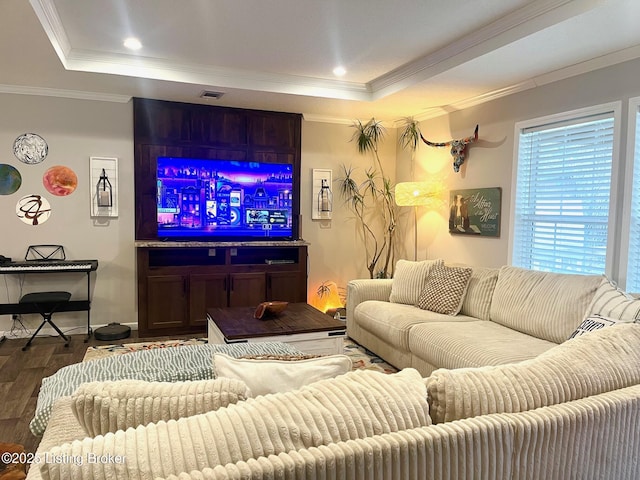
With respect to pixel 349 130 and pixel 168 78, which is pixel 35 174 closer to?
pixel 168 78

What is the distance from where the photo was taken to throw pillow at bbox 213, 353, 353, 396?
4.09 feet

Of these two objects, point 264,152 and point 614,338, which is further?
point 264,152

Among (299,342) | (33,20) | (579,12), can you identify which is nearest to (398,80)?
(579,12)

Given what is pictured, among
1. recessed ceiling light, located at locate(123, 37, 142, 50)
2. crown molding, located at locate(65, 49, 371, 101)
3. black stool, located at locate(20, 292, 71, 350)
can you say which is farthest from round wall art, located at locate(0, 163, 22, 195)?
recessed ceiling light, located at locate(123, 37, 142, 50)

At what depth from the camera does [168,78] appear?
13.5ft

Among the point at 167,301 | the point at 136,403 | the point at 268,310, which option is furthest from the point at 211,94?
the point at 136,403

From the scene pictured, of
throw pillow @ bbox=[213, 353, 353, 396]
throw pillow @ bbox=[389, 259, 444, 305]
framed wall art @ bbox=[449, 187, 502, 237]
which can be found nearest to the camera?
throw pillow @ bbox=[213, 353, 353, 396]

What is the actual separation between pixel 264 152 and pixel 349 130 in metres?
1.16

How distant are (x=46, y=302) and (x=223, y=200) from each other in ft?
6.44

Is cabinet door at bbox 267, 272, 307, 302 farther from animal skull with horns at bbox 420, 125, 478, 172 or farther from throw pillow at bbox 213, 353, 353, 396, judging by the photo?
throw pillow at bbox 213, 353, 353, 396

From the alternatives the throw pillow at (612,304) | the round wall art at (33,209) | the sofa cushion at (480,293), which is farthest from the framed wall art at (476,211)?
the round wall art at (33,209)

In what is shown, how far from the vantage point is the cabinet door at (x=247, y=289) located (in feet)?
16.3

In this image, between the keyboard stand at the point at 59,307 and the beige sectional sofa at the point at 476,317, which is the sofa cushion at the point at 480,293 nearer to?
the beige sectional sofa at the point at 476,317

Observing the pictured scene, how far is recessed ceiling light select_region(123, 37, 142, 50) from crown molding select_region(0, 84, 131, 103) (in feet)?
3.74
